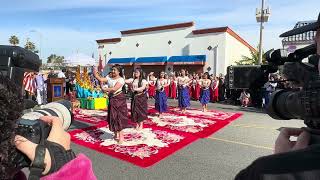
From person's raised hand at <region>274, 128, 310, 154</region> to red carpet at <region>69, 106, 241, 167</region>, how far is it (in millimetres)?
3938

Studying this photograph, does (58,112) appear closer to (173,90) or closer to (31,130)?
(31,130)

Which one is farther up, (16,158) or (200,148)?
(16,158)

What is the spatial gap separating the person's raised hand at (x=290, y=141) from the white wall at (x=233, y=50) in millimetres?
19647

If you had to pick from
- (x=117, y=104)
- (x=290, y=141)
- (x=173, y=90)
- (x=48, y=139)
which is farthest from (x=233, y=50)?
(x=48, y=139)

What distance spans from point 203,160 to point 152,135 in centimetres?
207

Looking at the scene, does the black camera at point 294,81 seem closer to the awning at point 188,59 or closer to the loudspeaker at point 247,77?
the loudspeaker at point 247,77

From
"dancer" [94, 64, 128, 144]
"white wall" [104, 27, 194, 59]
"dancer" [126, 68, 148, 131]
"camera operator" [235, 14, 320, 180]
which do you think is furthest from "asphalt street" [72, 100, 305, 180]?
"white wall" [104, 27, 194, 59]

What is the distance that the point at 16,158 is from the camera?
3.94 ft

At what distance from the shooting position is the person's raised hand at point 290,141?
1173 mm

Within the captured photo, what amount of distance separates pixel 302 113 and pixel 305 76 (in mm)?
294

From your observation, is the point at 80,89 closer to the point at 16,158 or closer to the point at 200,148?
the point at 200,148

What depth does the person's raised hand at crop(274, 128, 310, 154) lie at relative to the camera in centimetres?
117

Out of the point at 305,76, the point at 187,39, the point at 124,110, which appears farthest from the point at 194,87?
the point at 305,76

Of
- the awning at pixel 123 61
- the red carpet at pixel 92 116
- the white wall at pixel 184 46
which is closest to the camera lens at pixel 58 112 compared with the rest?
the red carpet at pixel 92 116
